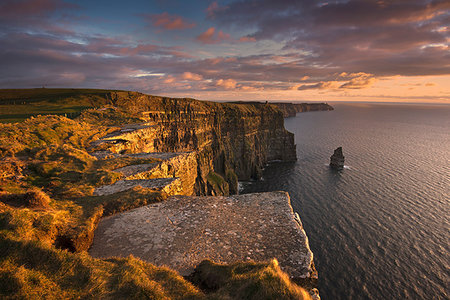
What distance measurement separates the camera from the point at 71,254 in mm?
6688

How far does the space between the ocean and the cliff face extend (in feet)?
34.9

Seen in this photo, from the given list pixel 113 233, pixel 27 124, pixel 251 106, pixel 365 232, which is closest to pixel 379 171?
pixel 365 232

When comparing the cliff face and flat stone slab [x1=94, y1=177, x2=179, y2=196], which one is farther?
the cliff face

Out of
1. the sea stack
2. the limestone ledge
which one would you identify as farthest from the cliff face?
the sea stack

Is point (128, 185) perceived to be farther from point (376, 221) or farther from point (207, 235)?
point (376, 221)

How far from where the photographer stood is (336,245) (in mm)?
39781

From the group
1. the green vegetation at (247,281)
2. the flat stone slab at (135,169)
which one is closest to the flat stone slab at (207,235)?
the green vegetation at (247,281)

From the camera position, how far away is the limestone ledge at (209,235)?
847 cm

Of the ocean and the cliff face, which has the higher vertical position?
the cliff face

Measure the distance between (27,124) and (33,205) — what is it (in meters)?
19.4

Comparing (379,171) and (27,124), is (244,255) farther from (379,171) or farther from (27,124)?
(379,171)

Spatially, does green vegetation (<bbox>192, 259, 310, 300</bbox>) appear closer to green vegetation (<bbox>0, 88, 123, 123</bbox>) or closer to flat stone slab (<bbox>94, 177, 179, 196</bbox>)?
flat stone slab (<bbox>94, 177, 179, 196</bbox>)

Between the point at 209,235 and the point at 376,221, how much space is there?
Answer: 50859 millimetres

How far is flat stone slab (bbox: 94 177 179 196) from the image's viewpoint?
13372mm
